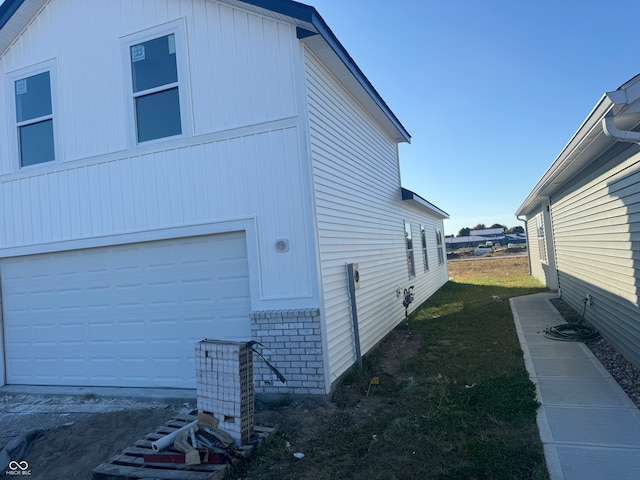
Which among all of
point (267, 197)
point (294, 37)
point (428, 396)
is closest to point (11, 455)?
point (267, 197)

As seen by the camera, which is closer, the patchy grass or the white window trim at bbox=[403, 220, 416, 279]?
the patchy grass

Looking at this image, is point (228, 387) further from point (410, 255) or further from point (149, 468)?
point (410, 255)

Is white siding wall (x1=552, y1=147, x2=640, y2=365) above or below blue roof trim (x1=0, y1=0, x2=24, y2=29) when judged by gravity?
below

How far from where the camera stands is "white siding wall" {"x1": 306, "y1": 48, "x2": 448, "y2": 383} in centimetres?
596

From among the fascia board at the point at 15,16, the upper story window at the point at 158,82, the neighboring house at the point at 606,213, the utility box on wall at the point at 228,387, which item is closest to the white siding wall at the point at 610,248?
the neighboring house at the point at 606,213

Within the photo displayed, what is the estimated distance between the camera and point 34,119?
286 inches

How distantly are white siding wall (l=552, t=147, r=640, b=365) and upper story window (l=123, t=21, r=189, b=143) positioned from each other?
5.93 m

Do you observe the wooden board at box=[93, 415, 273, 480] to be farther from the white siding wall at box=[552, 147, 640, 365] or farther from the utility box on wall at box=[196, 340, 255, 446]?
the white siding wall at box=[552, 147, 640, 365]

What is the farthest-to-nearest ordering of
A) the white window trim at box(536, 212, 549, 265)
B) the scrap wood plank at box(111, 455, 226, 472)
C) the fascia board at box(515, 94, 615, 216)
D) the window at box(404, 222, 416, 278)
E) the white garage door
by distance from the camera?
1. the white window trim at box(536, 212, 549, 265)
2. the window at box(404, 222, 416, 278)
3. the white garage door
4. the fascia board at box(515, 94, 615, 216)
5. the scrap wood plank at box(111, 455, 226, 472)

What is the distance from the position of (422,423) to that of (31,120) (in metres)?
7.46

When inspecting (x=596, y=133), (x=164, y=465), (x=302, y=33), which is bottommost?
(x=164, y=465)

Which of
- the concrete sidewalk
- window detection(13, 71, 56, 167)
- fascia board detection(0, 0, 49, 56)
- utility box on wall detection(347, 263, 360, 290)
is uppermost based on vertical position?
fascia board detection(0, 0, 49, 56)

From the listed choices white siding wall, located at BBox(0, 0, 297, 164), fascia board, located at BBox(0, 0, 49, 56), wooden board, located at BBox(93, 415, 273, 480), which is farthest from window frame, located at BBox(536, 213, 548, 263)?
fascia board, located at BBox(0, 0, 49, 56)

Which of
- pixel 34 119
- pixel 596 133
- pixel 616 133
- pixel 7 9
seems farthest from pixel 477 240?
pixel 7 9
